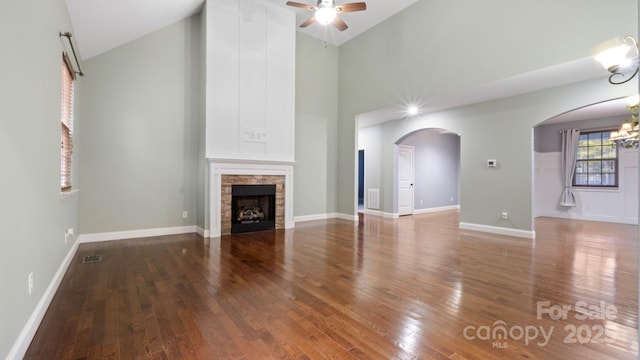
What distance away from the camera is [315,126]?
750cm

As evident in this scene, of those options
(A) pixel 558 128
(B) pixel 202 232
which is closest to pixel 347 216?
(B) pixel 202 232

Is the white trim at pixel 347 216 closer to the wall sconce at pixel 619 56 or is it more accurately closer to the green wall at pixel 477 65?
the green wall at pixel 477 65

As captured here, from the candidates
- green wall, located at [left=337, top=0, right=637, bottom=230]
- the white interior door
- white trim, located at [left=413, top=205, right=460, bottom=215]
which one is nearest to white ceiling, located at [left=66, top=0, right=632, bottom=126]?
green wall, located at [left=337, top=0, right=637, bottom=230]

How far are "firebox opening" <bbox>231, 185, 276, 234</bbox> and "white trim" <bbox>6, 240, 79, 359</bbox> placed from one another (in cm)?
280

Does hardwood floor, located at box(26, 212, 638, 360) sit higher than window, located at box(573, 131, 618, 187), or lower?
lower

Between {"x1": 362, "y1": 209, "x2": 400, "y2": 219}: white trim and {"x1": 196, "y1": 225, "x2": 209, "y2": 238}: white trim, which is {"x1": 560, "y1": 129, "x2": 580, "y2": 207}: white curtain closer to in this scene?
{"x1": 362, "y1": 209, "x2": 400, "y2": 219}: white trim

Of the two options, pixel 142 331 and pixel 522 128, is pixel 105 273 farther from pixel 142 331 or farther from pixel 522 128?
pixel 522 128

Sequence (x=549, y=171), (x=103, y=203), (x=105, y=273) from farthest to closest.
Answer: (x=549, y=171) < (x=103, y=203) < (x=105, y=273)

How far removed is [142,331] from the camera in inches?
82.2

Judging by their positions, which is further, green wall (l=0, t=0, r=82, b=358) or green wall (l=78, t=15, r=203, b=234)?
green wall (l=78, t=15, r=203, b=234)

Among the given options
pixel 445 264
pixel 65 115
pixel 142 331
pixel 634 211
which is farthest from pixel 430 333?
pixel 634 211

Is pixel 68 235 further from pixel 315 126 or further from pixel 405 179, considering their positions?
pixel 405 179

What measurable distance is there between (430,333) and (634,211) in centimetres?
898

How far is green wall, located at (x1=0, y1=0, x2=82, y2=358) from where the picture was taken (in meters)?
1.63
